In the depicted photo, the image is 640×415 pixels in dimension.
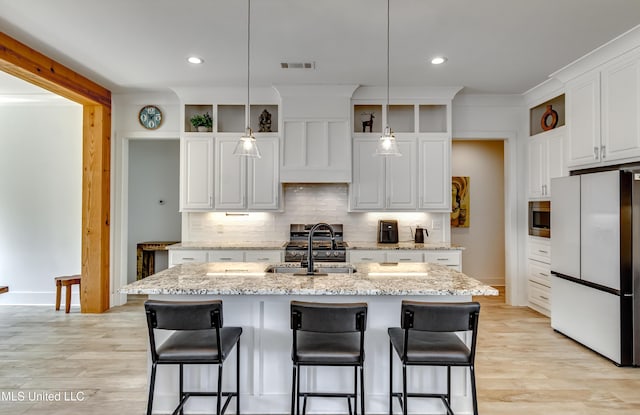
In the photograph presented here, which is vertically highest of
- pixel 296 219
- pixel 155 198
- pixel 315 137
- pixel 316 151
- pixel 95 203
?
pixel 315 137

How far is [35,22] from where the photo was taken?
3.01 m

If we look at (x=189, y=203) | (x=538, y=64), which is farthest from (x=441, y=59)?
(x=189, y=203)

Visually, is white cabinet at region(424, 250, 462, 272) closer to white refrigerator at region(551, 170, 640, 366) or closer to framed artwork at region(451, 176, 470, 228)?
white refrigerator at region(551, 170, 640, 366)

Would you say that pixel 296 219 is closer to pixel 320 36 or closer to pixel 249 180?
pixel 249 180

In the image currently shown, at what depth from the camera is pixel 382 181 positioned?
470 centimetres

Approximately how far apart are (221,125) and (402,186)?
2.62 m

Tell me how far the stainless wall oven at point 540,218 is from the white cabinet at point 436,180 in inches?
44.8

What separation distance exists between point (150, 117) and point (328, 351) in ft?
14.5

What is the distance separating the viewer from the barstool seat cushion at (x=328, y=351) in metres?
1.85

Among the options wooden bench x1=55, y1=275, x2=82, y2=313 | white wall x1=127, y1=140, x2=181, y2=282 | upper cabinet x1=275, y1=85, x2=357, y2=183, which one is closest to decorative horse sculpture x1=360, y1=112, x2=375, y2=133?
upper cabinet x1=275, y1=85, x2=357, y2=183

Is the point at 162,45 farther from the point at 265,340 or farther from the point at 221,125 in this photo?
the point at 265,340

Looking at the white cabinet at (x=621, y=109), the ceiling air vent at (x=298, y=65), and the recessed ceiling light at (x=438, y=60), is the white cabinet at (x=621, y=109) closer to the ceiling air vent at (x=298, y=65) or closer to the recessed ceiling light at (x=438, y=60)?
the recessed ceiling light at (x=438, y=60)

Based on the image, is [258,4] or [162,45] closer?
[258,4]

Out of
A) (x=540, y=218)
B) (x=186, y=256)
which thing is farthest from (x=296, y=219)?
(x=540, y=218)
